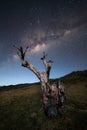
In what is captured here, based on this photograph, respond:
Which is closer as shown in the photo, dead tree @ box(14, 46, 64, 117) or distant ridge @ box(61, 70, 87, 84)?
dead tree @ box(14, 46, 64, 117)

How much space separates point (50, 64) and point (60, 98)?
18.2 ft

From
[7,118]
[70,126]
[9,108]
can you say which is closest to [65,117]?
[70,126]

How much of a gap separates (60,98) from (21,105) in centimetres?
839

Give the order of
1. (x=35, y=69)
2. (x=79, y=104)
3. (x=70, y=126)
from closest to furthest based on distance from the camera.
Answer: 1. (x=70, y=126)
2. (x=35, y=69)
3. (x=79, y=104)

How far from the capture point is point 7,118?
2589cm

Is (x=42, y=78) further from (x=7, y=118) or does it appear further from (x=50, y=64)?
(x=7, y=118)

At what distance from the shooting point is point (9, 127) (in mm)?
22922

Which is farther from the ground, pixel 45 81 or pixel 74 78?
pixel 74 78

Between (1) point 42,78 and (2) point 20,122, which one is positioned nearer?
(2) point 20,122

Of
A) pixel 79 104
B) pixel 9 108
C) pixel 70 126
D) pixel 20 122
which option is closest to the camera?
pixel 70 126

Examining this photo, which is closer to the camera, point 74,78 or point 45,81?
point 45,81

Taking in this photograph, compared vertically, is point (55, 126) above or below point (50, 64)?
below

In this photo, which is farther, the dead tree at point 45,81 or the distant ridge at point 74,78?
the distant ridge at point 74,78

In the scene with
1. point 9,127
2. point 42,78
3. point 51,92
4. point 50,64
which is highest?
point 50,64
